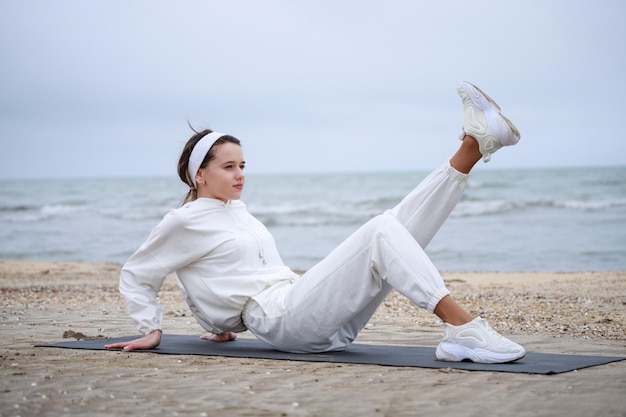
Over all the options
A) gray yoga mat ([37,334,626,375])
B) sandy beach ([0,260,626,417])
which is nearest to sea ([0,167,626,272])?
sandy beach ([0,260,626,417])

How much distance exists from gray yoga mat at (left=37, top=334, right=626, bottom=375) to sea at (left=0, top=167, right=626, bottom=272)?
432 inches

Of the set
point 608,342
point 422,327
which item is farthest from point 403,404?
point 422,327

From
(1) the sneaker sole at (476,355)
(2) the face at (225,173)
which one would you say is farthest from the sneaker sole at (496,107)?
(2) the face at (225,173)

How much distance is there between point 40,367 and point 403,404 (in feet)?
7.11

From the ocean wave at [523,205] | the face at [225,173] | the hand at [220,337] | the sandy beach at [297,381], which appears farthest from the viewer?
the ocean wave at [523,205]

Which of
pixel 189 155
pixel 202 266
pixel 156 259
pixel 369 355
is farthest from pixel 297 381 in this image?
pixel 189 155

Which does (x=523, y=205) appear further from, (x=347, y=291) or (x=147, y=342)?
(x=347, y=291)

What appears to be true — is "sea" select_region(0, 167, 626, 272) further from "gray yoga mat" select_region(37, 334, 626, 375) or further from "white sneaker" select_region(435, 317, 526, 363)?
"white sneaker" select_region(435, 317, 526, 363)

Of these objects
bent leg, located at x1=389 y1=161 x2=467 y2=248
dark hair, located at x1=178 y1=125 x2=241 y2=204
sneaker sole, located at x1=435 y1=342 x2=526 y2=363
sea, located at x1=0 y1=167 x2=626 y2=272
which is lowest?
sea, located at x1=0 y1=167 x2=626 y2=272

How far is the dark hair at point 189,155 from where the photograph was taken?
4.90m

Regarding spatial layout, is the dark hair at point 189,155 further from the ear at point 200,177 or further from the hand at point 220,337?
the hand at point 220,337

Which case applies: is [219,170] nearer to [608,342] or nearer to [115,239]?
[608,342]

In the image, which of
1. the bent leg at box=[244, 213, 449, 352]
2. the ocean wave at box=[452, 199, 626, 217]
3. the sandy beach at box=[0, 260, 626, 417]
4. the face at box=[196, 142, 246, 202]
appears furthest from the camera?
the ocean wave at box=[452, 199, 626, 217]

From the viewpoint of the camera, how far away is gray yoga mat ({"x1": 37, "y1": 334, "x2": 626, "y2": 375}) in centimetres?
421
